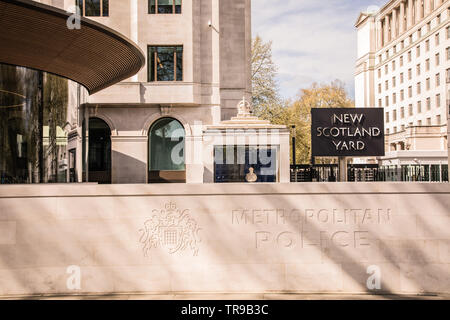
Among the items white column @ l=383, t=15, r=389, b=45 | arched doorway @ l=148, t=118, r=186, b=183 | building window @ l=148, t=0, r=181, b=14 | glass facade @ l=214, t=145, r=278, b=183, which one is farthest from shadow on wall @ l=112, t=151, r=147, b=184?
white column @ l=383, t=15, r=389, b=45

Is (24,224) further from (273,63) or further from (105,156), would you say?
(273,63)

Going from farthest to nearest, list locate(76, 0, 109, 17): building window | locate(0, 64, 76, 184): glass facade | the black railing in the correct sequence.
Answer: locate(76, 0, 109, 17): building window < the black railing < locate(0, 64, 76, 184): glass facade

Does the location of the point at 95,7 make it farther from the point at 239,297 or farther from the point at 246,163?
the point at 239,297

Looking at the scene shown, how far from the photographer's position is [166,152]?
88.8 ft

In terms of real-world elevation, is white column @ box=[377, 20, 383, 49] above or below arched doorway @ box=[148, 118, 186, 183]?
above

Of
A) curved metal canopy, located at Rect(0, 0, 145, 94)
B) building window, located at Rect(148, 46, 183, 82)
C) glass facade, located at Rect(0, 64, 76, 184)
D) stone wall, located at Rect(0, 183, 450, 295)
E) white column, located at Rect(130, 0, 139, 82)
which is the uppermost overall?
white column, located at Rect(130, 0, 139, 82)

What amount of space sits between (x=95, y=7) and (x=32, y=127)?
19.1m

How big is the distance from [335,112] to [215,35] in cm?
1592

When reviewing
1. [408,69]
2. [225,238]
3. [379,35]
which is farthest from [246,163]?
[379,35]

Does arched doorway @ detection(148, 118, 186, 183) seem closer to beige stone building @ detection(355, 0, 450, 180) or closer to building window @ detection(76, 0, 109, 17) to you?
building window @ detection(76, 0, 109, 17)

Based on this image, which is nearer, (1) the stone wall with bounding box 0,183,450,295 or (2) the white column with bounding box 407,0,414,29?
(1) the stone wall with bounding box 0,183,450,295

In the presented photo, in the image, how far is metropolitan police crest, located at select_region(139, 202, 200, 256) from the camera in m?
8.17

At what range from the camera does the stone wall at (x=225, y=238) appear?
316 inches

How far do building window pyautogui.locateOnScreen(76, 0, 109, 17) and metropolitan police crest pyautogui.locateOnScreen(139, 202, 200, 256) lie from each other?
22277 mm
